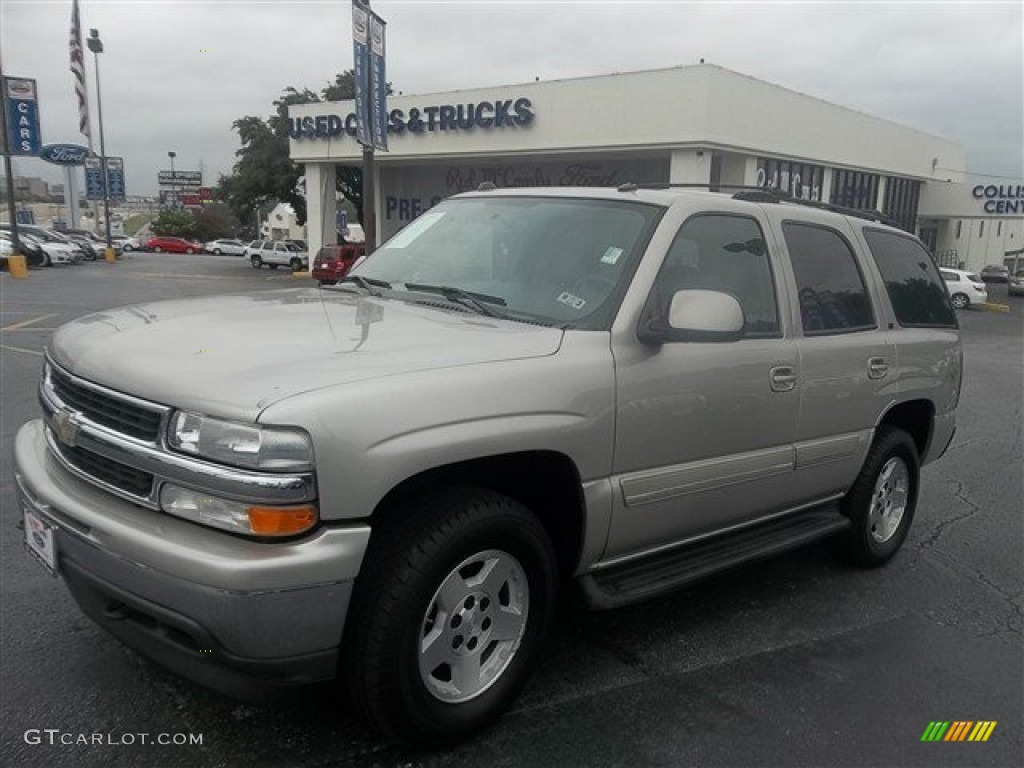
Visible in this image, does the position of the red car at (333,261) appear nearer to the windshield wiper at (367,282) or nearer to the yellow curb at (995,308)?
the yellow curb at (995,308)

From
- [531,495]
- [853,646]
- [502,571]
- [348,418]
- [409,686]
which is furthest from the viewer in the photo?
[853,646]

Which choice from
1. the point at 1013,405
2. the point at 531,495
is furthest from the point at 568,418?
the point at 1013,405

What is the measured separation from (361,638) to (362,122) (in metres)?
14.6

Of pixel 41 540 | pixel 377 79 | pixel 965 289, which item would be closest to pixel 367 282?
pixel 41 540

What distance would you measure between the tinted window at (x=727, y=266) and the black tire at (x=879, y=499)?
1.25 meters

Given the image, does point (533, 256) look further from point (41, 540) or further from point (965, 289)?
point (965, 289)

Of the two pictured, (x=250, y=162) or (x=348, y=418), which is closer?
(x=348, y=418)

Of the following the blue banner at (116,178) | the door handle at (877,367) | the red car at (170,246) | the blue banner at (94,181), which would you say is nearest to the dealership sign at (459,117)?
the door handle at (877,367)

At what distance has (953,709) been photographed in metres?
3.28

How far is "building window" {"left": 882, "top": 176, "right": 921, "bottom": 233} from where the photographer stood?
34500mm

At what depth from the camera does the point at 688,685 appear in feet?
Answer: 10.8

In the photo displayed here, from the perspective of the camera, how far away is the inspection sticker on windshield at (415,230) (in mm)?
4191

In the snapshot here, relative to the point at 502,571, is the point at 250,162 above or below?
above

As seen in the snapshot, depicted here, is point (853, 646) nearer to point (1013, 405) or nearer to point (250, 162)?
point (1013, 405)
